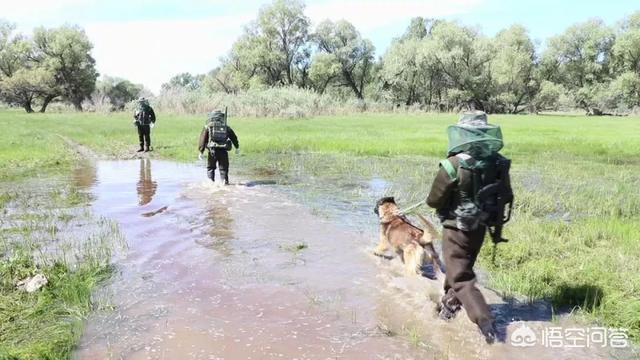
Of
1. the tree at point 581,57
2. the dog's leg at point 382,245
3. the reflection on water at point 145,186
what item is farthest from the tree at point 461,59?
the dog's leg at point 382,245

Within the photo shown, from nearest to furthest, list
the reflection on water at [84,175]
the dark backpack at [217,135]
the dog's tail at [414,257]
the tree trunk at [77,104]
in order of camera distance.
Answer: the dog's tail at [414,257] → the dark backpack at [217,135] → the reflection on water at [84,175] → the tree trunk at [77,104]

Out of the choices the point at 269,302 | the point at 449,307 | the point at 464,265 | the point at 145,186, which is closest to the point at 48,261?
the point at 269,302

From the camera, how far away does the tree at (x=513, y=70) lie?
6744 centimetres

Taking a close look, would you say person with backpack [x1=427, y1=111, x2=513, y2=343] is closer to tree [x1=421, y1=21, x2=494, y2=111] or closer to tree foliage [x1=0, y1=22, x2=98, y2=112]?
tree [x1=421, y1=21, x2=494, y2=111]

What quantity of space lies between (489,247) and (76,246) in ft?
20.1

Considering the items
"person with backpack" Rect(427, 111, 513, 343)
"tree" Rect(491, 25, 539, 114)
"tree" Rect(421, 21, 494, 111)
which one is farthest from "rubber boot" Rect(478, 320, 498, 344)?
"tree" Rect(491, 25, 539, 114)

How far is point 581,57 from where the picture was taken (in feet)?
240

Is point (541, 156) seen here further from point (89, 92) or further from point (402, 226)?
point (89, 92)

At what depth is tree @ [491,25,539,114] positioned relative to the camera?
Result: 221 ft

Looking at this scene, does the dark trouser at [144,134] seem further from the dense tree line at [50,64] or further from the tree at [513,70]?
the tree at [513,70]

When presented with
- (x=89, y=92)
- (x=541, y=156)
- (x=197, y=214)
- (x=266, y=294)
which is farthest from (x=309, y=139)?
(x=89, y=92)

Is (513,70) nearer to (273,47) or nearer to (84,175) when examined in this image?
(273,47)

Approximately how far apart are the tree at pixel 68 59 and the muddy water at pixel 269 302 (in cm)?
6755

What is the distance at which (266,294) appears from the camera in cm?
608
